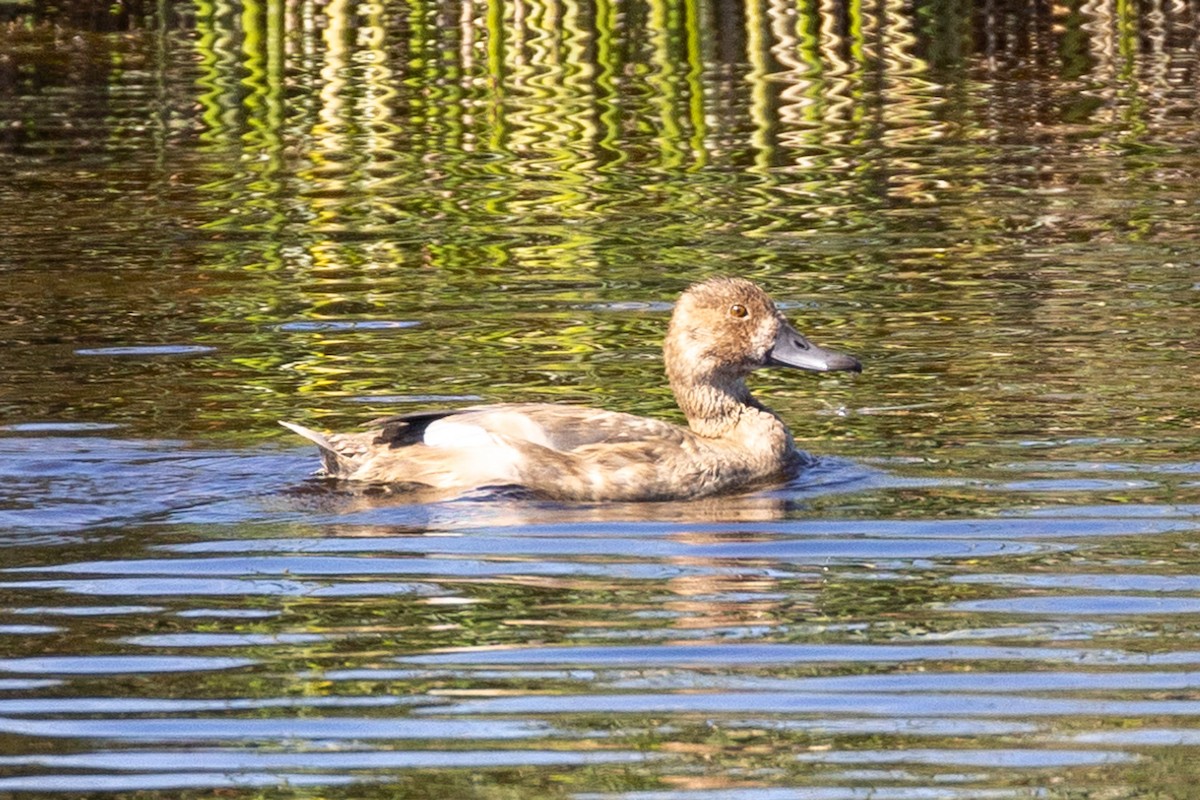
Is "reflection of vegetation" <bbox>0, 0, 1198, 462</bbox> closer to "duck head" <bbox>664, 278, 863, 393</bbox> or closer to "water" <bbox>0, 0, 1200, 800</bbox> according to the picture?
"water" <bbox>0, 0, 1200, 800</bbox>

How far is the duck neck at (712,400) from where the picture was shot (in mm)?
9094

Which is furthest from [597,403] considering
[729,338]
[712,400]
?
[729,338]

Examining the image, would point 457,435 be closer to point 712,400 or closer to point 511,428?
point 511,428

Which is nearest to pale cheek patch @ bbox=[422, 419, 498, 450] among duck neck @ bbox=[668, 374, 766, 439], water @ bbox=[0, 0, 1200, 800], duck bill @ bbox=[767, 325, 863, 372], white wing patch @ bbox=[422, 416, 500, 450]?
white wing patch @ bbox=[422, 416, 500, 450]

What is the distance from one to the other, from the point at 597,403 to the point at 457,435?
4.94 ft

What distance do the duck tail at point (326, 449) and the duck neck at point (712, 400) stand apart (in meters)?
1.43

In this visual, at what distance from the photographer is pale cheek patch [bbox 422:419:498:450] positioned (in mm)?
8258

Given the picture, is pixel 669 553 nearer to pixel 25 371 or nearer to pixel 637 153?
pixel 25 371

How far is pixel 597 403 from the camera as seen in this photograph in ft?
32.0

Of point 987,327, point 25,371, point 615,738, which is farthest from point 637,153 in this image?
point 615,738

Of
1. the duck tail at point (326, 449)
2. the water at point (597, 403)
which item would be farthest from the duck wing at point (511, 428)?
the water at point (597, 403)

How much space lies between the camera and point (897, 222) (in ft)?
46.3

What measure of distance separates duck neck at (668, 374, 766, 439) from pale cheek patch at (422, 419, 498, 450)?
1.13 metres

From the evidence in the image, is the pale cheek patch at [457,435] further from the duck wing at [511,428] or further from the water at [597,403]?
the water at [597,403]
